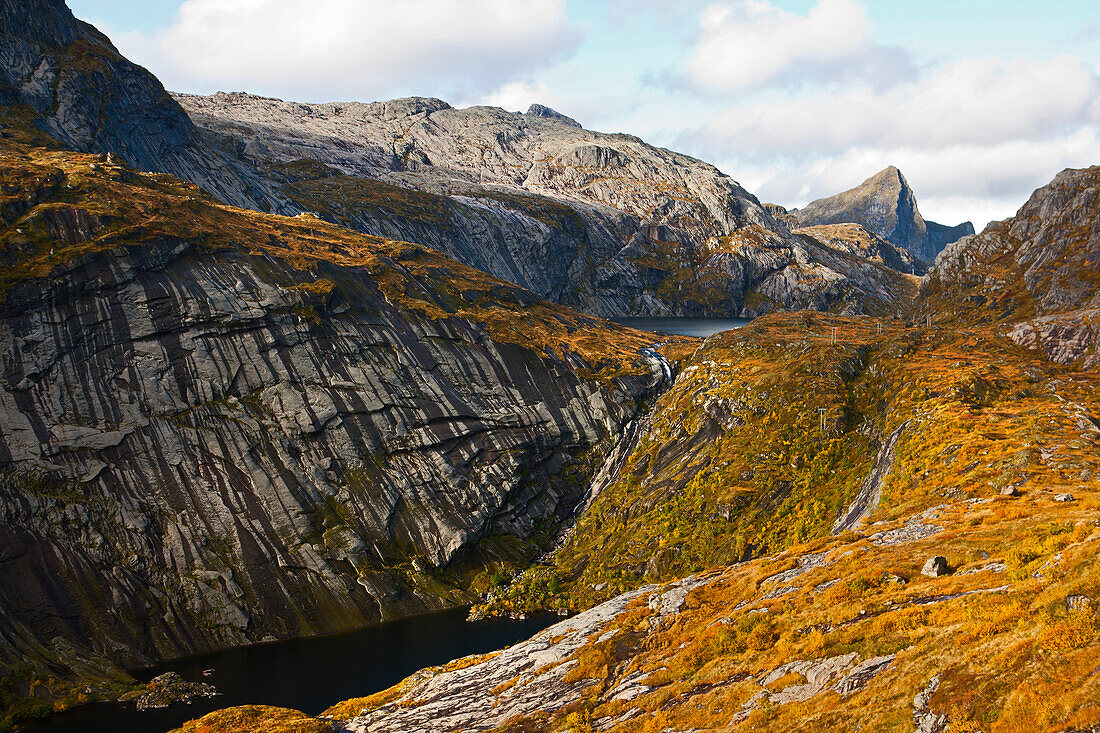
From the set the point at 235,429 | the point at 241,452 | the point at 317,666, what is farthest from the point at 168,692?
the point at 235,429

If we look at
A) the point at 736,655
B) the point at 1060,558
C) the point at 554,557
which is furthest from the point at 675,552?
the point at 1060,558

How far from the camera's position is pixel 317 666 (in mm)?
73625

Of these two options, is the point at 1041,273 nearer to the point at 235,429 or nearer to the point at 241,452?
the point at 241,452

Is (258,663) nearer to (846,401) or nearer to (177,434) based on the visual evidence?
(177,434)

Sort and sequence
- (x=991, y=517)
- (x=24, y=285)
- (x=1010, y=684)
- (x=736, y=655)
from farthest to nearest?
1. (x=24, y=285)
2. (x=991, y=517)
3. (x=736, y=655)
4. (x=1010, y=684)

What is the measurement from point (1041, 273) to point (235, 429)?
491ft

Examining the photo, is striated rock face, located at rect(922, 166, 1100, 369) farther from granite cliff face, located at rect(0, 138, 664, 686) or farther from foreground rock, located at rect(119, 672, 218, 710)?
foreground rock, located at rect(119, 672, 218, 710)

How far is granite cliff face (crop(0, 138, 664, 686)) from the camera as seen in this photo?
79.6 m

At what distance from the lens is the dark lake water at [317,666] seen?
6284cm

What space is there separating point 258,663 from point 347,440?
1335 inches

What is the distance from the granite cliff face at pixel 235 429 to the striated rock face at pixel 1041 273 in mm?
65999

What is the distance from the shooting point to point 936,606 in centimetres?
2900

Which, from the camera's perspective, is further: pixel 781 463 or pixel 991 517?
pixel 781 463

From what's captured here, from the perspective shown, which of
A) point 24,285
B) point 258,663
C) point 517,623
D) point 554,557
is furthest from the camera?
point 554,557
